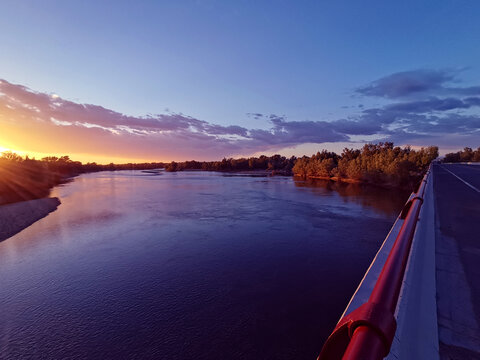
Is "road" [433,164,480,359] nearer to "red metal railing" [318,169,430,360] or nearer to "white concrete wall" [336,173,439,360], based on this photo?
"white concrete wall" [336,173,439,360]

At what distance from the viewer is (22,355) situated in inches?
338

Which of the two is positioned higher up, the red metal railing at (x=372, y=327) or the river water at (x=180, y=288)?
the red metal railing at (x=372, y=327)

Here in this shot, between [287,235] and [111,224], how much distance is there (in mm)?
A: 18975

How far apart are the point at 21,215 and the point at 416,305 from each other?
132 feet

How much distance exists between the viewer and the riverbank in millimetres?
24500

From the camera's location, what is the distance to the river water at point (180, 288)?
9188 mm

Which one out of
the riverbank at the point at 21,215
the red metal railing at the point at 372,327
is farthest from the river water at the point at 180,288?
the red metal railing at the point at 372,327

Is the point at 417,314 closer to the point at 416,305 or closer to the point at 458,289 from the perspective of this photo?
the point at 416,305

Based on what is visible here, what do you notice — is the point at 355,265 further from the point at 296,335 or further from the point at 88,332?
the point at 88,332

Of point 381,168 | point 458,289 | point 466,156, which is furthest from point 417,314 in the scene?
point 466,156

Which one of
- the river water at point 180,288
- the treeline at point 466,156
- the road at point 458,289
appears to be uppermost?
the treeline at point 466,156

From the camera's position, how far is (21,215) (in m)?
29.5

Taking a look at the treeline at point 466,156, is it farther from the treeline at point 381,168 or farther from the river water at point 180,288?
the river water at point 180,288

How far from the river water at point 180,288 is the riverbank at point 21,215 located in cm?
160
